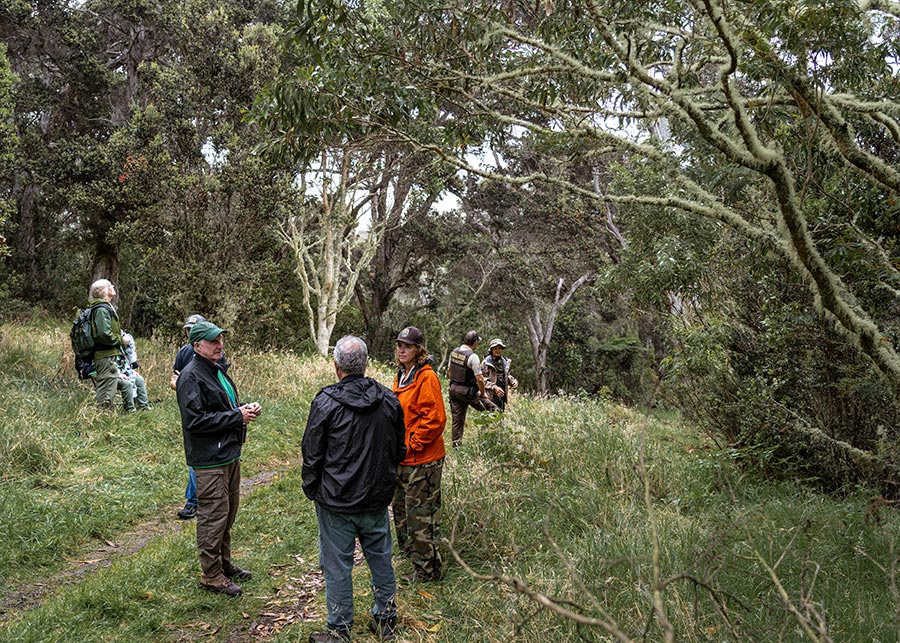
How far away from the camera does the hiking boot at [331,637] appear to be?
153 inches

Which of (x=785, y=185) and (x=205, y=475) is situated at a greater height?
(x=785, y=185)

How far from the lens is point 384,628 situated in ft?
13.2

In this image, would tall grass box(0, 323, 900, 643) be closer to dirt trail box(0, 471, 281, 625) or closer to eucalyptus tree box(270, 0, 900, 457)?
dirt trail box(0, 471, 281, 625)

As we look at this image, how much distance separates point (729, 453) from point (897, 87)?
160 inches

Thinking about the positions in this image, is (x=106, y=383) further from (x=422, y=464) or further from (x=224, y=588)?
(x=422, y=464)

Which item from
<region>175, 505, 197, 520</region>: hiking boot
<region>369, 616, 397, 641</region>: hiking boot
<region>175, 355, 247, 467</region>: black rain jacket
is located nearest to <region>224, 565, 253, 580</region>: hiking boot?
<region>175, 355, 247, 467</region>: black rain jacket

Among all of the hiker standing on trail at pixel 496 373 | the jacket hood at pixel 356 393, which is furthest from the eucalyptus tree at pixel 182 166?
the jacket hood at pixel 356 393

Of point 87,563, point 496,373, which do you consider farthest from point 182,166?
point 87,563

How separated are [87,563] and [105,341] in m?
3.60

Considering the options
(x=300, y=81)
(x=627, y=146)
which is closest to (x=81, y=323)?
(x=300, y=81)

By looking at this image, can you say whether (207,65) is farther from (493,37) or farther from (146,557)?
(146,557)

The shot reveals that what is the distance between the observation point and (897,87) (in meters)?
4.64

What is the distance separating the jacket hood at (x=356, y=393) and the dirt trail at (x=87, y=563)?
281 centimetres

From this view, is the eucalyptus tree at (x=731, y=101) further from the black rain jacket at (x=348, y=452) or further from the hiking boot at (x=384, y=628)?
the hiking boot at (x=384, y=628)
